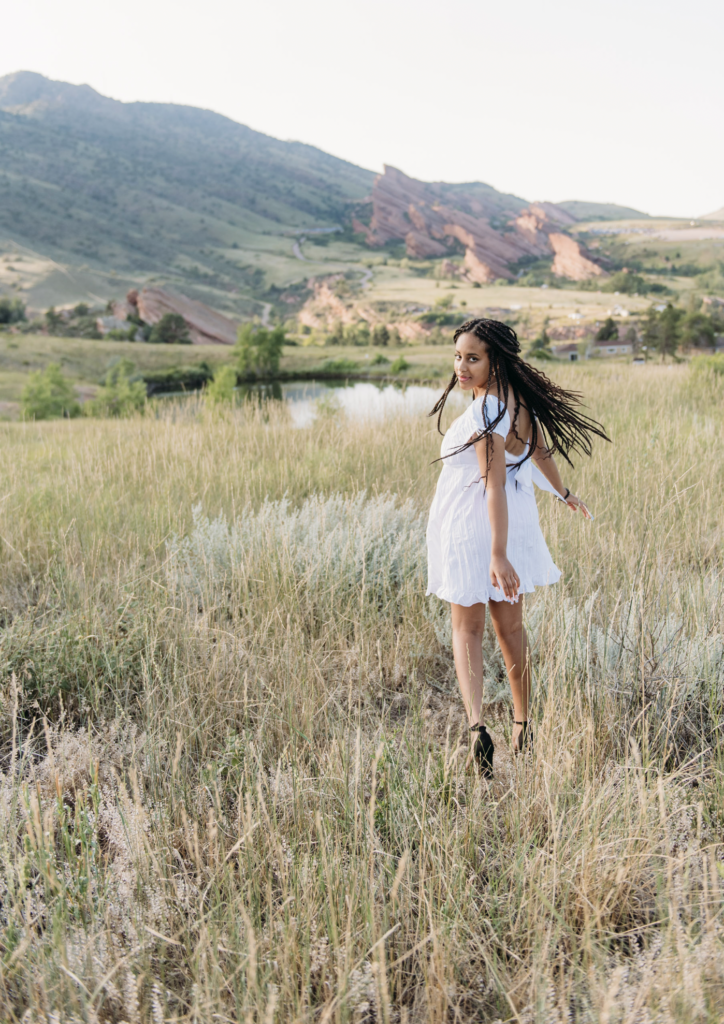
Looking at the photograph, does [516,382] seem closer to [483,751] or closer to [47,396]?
[483,751]

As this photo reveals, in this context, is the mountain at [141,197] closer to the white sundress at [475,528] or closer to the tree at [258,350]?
the tree at [258,350]

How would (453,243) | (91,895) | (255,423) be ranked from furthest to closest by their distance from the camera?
(453,243)
(255,423)
(91,895)

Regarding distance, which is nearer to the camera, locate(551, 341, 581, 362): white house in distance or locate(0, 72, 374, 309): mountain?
locate(551, 341, 581, 362): white house in distance

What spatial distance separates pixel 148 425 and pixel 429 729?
22.5ft

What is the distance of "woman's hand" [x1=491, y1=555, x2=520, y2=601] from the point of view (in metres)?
1.90

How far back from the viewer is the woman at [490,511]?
75.1 inches

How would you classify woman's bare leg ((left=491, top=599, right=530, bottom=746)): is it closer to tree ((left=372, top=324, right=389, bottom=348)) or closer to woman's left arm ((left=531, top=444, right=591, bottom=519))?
woman's left arm ((left=531, top=444, right=591, bottom=519))

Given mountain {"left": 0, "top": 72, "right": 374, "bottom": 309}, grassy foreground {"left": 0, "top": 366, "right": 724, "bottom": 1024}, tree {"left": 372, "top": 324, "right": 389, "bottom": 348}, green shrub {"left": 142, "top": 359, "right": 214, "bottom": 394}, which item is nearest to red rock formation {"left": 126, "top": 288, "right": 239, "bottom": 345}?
tree {"left": 372, "top": 324, "right": 389, "bottom": 348}

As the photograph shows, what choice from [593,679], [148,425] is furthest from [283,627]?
[148,425]

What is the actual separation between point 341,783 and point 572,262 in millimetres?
126696

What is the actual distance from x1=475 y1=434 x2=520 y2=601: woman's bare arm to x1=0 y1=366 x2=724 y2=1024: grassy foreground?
0.33m

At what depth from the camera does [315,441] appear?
6.38 m

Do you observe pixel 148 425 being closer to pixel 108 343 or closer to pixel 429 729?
pixel 429 729

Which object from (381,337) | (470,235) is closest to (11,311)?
(381,337)
